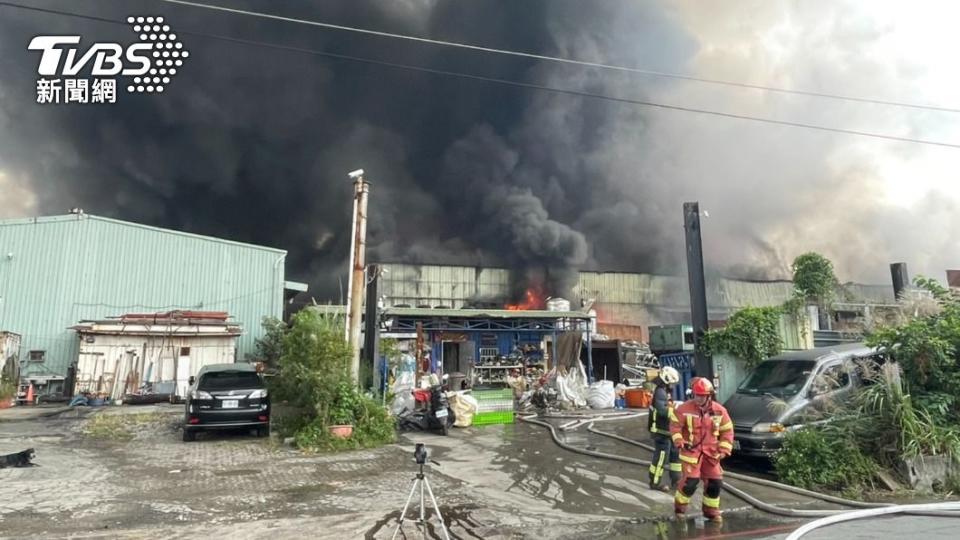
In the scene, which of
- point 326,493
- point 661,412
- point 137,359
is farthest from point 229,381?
point 137,359

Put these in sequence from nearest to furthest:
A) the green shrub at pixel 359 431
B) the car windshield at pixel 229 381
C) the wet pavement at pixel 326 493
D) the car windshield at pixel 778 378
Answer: the wet pavement at pixel 326 493
the car windshield at pixel 778 378
the green shrub at pixel 359 431
the car windshield at pixel 229 381

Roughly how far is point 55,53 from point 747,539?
16.8m

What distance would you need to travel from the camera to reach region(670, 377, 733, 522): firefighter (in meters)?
5.52

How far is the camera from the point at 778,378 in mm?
9367

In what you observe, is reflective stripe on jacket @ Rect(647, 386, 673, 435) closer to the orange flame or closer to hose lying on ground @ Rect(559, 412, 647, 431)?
hose lying on ground @ Rect(559, 412, 647, 431)

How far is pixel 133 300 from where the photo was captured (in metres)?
20.5

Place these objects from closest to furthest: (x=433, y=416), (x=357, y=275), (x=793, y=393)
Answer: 1. (x=793, y=393)
2. (x=357, y=275)
3. (x=433, y=416)

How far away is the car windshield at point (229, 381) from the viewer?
1041 centimetres

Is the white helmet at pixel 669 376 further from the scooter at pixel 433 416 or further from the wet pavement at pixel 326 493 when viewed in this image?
the scooter at pixel 433 416

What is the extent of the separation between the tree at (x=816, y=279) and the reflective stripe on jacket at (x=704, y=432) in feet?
58.7

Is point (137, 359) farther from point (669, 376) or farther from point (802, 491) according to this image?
point (802, 491)

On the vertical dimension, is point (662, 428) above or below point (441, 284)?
below

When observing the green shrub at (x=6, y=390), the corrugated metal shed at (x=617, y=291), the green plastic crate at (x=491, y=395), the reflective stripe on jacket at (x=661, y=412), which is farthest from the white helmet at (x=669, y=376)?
the corrugated metal shed at (x=617, y=291)

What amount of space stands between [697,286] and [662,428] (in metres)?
5.74
